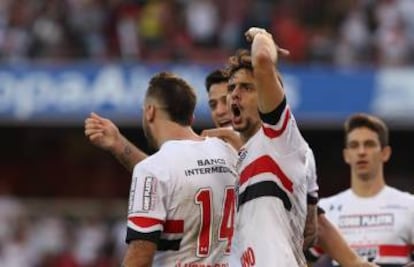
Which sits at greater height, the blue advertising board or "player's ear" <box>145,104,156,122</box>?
the blue advertising board

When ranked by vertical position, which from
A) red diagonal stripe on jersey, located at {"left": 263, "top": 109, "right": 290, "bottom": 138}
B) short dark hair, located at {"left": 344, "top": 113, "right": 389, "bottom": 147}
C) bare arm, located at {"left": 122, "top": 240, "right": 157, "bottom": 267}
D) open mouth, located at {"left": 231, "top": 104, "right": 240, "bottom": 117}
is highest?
short dark hair, located at {"left": 344, "top": 113, "right": 389, "bottom": 147}

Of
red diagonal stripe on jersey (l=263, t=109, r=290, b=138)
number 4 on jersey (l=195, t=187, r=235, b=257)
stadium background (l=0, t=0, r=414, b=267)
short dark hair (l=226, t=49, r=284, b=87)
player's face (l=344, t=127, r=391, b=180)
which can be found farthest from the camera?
stadium background (l=0, t=0, r=414, b=267)

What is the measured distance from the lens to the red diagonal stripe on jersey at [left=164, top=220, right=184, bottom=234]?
7.16m

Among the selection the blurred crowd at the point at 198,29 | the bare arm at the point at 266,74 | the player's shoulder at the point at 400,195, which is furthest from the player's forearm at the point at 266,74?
the blurred crowd at the point at 198,29

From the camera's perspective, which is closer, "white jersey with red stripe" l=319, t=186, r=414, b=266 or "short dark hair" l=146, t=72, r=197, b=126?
"short dark hair" l=146, t=72, r=197, b=126

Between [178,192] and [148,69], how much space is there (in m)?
11.2

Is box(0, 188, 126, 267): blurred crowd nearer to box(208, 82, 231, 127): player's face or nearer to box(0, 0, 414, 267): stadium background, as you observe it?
box(0, 0, 414, 267): stadium background

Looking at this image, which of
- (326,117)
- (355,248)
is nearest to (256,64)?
(355,248)

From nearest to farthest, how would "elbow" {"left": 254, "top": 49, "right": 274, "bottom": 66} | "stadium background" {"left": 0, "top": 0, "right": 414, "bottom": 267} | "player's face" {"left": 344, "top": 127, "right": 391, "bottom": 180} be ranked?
"elbow" {"left": 254, "top": 49, "right": 274, "bottom": 66} → "player's face" {"left": 344, "top": 127, "right": 391, "bottom": 180} → "stadium background" {"left": 0, "top": 0, "right": 414, "bottom": 267}

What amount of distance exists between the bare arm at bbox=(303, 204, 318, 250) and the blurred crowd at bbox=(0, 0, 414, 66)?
34.5 ft

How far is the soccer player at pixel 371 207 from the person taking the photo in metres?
9.20

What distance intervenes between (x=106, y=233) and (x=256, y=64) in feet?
41.3

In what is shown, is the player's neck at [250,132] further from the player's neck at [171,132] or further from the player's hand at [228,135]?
the player's hand at [228,135]

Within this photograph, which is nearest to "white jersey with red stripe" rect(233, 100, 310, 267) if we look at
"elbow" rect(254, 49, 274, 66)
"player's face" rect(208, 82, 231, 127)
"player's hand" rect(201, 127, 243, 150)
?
"elbow" rect(254, 49, 274, 66)
